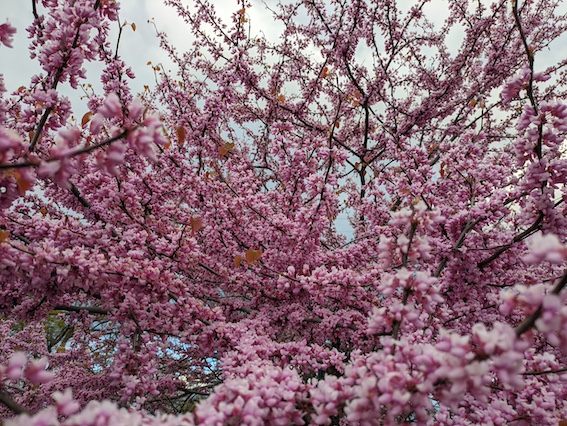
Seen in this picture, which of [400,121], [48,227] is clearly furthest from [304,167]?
[400,121]

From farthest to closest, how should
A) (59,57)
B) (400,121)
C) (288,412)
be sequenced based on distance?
(400,121) < (59,57) < (288,412)

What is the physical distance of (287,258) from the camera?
4520 millimetres

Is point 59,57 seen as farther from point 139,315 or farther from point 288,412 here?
point 288,412

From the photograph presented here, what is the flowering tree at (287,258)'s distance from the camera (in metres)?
1.69

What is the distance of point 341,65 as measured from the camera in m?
6.63

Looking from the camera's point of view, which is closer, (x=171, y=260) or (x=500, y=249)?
(x=500, y=249)

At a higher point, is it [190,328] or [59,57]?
[59,57]

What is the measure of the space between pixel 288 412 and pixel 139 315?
6.51ft

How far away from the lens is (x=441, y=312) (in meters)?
3.42

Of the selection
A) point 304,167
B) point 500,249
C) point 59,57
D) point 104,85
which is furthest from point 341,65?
point 59,57

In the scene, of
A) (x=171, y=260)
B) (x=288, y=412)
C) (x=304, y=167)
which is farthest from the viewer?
(x=304, y=167)

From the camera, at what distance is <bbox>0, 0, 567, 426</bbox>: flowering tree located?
1686mm

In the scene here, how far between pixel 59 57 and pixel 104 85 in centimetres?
173

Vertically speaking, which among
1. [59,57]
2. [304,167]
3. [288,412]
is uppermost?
[304,167]
